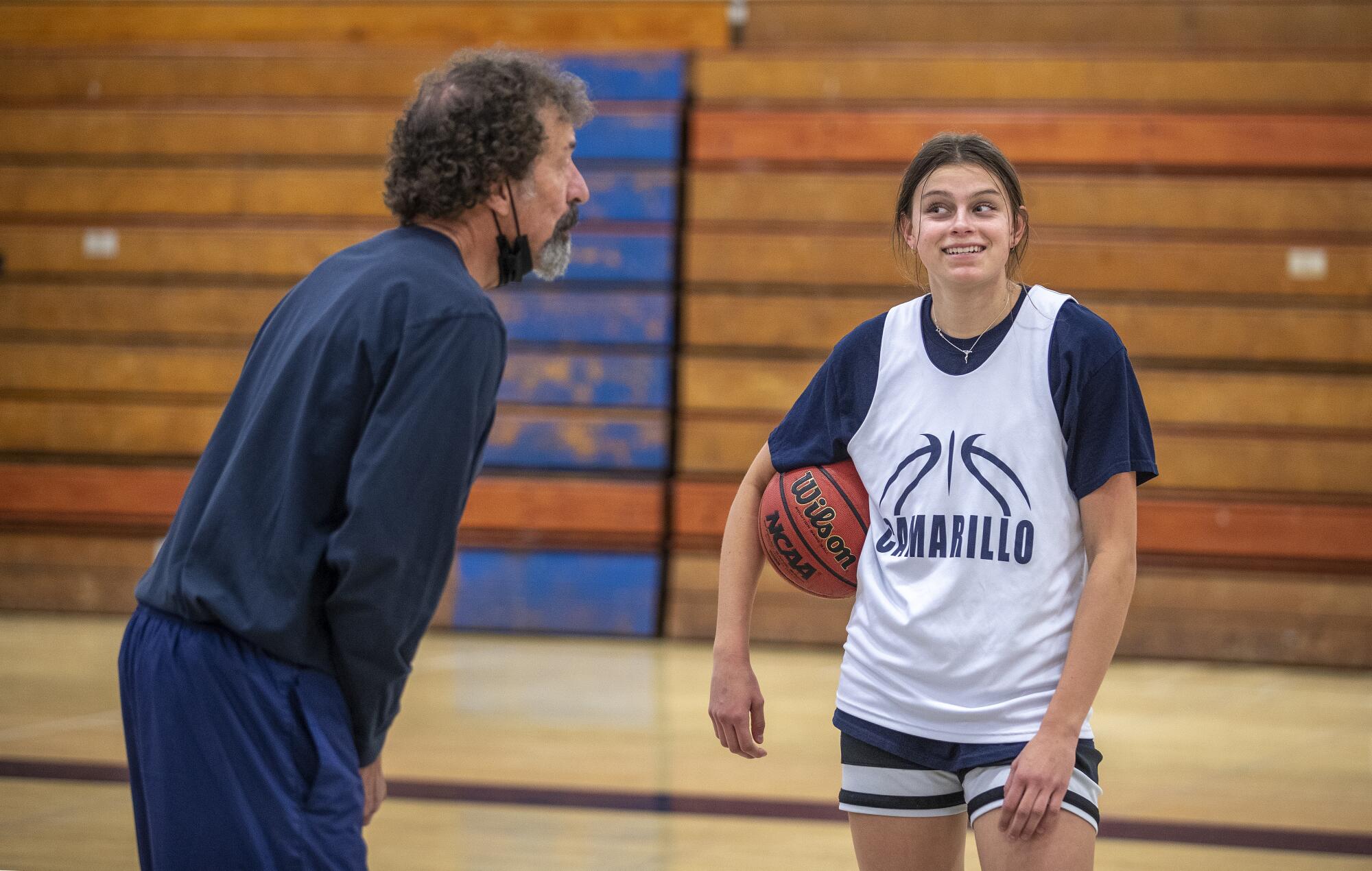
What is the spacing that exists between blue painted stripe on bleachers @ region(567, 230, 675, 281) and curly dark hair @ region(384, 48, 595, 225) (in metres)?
5.63

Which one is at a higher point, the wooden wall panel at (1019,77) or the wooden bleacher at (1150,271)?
the wooden wall panel at (1019,77)

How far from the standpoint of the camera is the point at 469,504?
7.03m

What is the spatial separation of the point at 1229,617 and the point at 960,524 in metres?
5.53

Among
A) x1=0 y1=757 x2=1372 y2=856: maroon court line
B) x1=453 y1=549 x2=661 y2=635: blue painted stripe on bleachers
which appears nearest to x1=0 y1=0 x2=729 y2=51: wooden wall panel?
x1=453 y1=549 x2=661 y2=635: blue painted stripe on bleachers

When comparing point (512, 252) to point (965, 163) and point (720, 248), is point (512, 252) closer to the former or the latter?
point (965, 163)

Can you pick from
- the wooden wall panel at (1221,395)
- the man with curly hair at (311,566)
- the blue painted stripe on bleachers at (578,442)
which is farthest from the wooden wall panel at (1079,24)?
the man with curly hair at (311,566)

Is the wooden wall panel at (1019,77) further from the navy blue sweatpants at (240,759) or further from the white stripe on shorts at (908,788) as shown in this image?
the navy blue sweatpants at (240,759)

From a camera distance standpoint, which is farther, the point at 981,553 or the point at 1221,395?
the point at 1221,395

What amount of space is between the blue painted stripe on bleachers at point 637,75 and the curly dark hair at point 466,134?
576cm

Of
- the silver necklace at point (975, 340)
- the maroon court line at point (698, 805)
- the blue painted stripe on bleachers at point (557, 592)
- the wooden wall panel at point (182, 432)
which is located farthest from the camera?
the wooden wall panel at point (182, 432)

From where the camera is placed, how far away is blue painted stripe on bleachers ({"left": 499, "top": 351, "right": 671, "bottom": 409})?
705 cm

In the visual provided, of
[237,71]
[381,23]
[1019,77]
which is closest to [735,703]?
[1019,77]

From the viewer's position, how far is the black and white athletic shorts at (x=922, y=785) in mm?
1532

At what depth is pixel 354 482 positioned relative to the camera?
1281 mm
